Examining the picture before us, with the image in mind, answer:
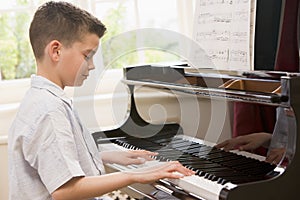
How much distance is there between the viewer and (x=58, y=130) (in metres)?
1.40

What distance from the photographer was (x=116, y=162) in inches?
76.2

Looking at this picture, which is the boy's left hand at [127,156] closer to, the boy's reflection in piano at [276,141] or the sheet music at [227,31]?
the boy's reflection in piano at [276,141]

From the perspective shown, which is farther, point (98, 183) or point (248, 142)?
point (248, 142)

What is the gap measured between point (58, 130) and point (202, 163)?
0.54 m

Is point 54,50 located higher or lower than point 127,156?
higher

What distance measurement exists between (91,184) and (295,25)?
957 millimetres

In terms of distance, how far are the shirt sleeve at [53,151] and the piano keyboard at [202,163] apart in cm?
36

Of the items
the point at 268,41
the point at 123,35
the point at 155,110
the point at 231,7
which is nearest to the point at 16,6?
the point at 123,35

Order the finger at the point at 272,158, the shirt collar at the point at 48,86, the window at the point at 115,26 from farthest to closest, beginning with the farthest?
the window at the point at 115,26 → the finger at the point at 272,158 → the shirt collar at the point at 48,86

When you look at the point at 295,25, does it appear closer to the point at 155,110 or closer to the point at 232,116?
the point at 232,116

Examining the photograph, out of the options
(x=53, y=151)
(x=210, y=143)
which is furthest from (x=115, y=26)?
(x=53, y=151)

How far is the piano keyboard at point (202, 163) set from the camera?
4.86ft

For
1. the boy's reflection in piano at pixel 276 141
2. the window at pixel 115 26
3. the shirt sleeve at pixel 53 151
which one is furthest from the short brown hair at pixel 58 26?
the window at pixel 115 26

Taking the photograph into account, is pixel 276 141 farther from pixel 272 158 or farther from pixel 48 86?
pixel 48 86
